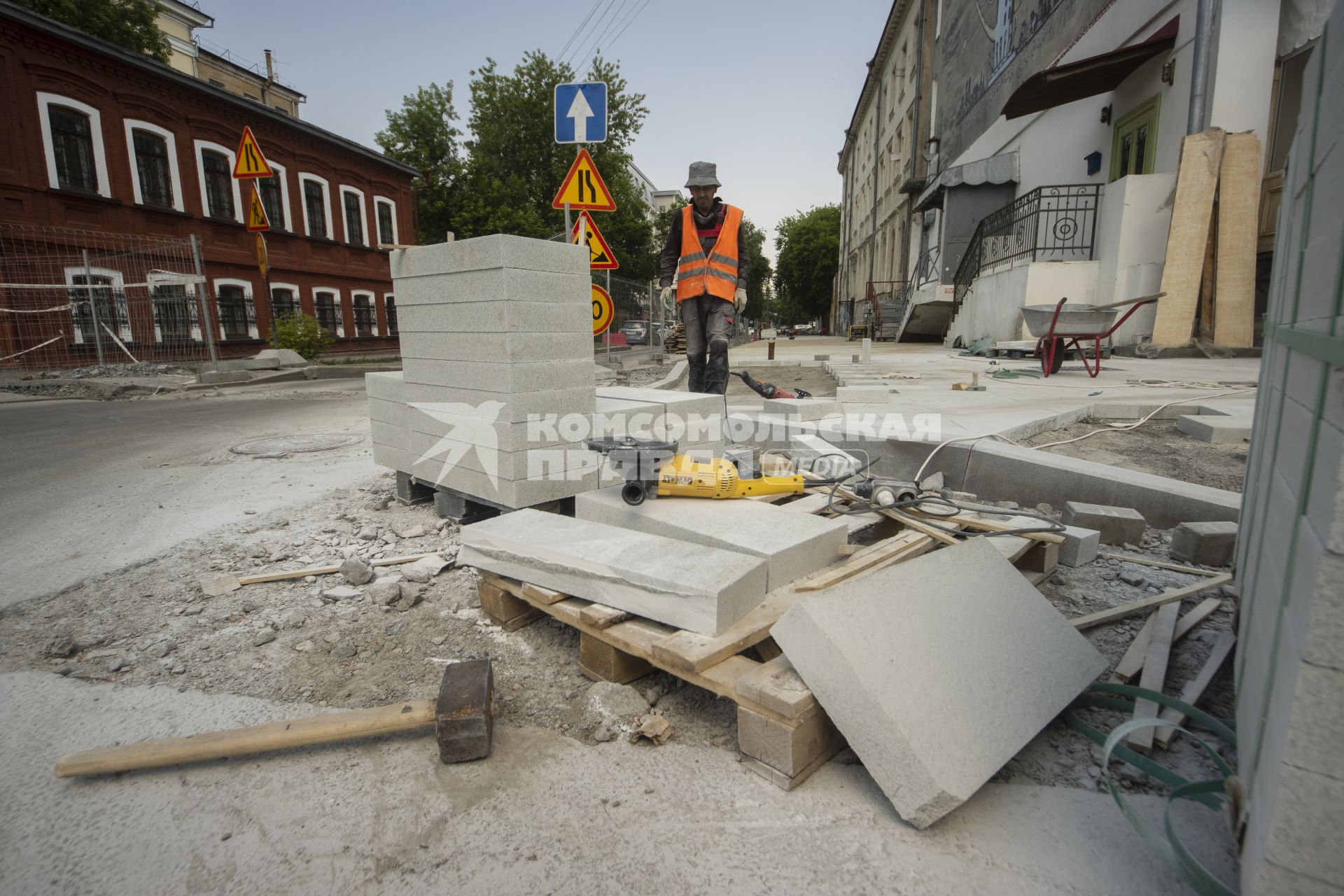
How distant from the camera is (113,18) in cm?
2139

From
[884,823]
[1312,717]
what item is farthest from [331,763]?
[1312,717]

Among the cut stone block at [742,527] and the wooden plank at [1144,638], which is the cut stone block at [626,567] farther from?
the wooden plank at [1144,638]

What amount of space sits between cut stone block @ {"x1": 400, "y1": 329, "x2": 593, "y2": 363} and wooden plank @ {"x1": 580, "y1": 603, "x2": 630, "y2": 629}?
140cm

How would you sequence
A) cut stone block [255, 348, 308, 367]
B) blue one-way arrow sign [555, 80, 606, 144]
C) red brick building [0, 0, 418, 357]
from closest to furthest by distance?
blue one-way arrow sign [555, 80, 606, 144]
cut stone block [255, 348, 308, 367]
red brick building [0, 0, 418, 357]

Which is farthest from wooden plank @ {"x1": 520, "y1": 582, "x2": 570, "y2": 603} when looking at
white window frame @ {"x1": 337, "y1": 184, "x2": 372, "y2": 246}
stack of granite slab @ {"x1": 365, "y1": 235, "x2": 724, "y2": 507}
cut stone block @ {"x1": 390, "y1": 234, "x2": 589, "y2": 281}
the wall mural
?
white window frame @ {"x1": 337, "y1": 184, "x2": 372, "y2": 246}

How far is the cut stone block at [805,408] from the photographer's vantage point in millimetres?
5059

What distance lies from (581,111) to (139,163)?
1511cm

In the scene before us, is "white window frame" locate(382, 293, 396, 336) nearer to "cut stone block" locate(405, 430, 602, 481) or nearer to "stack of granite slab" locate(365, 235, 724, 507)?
"stack of granite slab" locate(365, 235, 724, 507)

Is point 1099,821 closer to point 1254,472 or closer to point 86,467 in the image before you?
point 1254,472

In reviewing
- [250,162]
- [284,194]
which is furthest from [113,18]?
[250,162]

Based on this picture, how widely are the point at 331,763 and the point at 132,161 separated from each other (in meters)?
19.4

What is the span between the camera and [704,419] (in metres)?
4.15

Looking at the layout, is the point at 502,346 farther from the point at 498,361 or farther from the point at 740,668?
the point at 740,668

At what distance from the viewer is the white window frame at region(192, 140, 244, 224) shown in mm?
17016
